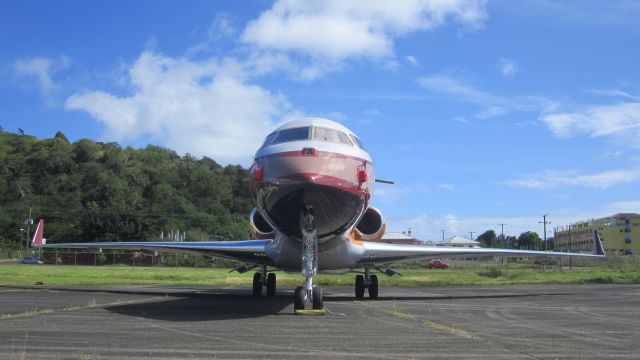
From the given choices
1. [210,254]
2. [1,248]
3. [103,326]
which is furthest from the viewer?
[1,248]

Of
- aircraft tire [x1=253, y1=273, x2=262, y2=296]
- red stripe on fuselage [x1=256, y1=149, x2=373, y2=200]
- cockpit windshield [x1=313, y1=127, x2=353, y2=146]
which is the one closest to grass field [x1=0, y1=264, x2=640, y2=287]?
aircraft tire [x1=253, y1=273, x2=262, y2=296]

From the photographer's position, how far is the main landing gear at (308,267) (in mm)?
10820

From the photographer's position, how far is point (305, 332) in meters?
8.34

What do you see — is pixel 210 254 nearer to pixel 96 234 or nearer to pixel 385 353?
pixel 385 353

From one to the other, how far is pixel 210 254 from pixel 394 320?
8.08 metres

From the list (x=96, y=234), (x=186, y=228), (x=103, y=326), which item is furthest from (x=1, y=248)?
(x=103, y=326)

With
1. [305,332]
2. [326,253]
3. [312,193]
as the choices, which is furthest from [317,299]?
[326,253]

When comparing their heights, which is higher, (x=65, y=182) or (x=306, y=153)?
(x=65, y=182)

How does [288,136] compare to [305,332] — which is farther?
[288,136]

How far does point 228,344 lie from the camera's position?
23.2ft

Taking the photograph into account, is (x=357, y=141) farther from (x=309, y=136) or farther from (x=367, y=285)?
(x=367, y=285)

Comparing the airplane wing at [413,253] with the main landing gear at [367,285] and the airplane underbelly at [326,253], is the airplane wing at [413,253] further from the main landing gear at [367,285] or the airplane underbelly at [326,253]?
the main landing gear at [367,285]

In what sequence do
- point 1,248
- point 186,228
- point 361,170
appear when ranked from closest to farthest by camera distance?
point 361,170 < point 1,248 < point 186,228

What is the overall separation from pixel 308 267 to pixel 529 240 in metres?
170
